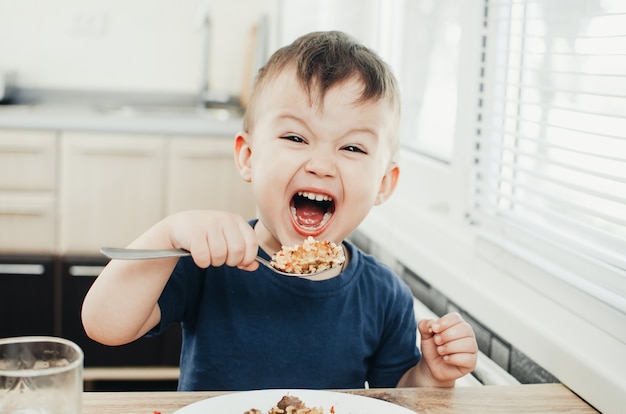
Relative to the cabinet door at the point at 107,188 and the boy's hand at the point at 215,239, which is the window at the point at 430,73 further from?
the cabinet door at the point at 107,188

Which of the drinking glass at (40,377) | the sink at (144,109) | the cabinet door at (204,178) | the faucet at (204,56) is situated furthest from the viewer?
the faucet at (204,56)

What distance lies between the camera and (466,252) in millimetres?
1530

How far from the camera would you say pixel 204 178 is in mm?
→ 3150

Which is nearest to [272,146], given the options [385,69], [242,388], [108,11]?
[385,69]

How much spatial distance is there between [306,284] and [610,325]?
1.42 feet

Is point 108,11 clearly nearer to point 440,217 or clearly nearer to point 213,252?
point 440,217

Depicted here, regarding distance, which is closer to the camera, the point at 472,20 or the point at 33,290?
the point at 472,20

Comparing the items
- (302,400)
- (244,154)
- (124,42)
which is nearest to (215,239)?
(302,400)

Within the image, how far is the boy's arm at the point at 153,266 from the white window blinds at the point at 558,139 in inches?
19.8

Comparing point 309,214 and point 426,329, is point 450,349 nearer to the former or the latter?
point 426,329

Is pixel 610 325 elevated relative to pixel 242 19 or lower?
lower

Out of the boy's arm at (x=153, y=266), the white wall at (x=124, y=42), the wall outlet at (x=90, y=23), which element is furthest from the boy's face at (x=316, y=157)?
the wall outlet at (x=90, y=23)

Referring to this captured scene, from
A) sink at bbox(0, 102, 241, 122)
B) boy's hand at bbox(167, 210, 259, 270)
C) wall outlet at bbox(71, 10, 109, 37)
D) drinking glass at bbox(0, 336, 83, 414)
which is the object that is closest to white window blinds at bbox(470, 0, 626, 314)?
boy's hand at bbox(167, 210, 259, 270)

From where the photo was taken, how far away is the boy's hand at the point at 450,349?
1.10m
